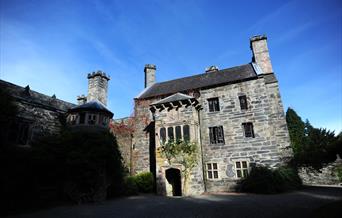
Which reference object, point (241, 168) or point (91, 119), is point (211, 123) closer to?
point (241, 168)

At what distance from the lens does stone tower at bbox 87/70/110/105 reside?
62.2 feet

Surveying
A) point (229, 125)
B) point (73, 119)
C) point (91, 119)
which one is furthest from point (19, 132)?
point (229, 125)

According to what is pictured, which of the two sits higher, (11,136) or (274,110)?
(274,110)

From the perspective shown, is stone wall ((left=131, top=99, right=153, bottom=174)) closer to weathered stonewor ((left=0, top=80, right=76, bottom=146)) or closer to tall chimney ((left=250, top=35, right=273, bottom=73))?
weathered stonewor ((left=0, top=80, right=76, bottom=146))

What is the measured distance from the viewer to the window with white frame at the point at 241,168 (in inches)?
582

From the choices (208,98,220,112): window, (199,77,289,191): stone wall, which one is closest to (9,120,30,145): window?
(199,77,289,191): stone wall

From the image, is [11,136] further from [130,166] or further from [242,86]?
[242,86]

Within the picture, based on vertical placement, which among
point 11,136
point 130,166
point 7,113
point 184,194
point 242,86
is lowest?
point 184,194

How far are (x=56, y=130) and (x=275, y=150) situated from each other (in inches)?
685

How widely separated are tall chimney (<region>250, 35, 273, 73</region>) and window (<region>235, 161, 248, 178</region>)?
348 inches

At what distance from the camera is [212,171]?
15742mm

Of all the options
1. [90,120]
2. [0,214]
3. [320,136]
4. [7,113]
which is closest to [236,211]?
[320,136]

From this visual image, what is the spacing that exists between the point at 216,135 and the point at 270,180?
5.15m

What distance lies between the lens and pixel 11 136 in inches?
523
